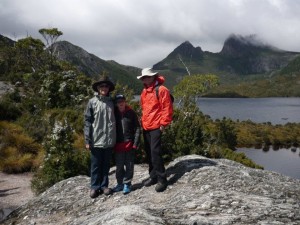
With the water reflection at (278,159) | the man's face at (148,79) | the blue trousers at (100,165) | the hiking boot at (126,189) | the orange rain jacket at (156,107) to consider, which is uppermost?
the man's face at (148,79)

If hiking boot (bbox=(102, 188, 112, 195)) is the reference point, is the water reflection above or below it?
below

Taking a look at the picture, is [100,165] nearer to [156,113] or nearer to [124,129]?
[124,129]

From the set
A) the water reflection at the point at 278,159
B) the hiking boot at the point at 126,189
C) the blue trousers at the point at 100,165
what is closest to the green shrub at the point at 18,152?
the blue trousers at the point at 100,165

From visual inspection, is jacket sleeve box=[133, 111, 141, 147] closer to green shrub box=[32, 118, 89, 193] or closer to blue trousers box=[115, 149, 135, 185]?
blue trousers box=[115, 149, 135, 185]

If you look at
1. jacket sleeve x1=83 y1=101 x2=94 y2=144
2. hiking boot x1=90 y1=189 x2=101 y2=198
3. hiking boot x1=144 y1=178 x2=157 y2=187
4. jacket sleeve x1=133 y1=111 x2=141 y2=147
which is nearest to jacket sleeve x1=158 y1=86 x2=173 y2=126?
jacket sleeve x1=133 y1=111 x2=141 y2=147

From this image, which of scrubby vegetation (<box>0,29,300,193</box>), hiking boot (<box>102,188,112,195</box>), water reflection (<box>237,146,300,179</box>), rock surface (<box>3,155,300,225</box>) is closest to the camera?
rock surface (<box>3,155,300,225</box>)

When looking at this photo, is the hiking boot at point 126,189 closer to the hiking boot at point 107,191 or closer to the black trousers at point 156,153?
the hiking boot at point 107,191

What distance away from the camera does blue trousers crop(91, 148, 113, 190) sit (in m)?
8.23

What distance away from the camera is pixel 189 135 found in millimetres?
14000

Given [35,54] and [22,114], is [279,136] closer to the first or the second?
[35,54]

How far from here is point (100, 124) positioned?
8008mm

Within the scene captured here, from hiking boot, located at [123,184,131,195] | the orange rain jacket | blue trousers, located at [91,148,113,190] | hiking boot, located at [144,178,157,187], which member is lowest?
hiking boot, located at [123,184,131,195]

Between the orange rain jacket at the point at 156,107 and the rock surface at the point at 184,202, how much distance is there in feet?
4.68

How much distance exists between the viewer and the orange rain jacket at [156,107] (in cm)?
761
